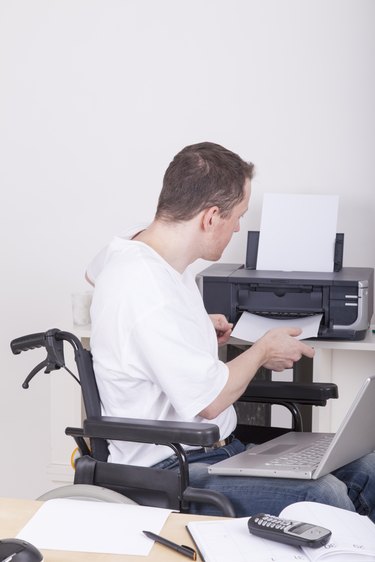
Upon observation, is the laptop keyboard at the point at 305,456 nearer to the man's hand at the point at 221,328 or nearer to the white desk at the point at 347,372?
the man's hand at the point at 221,328

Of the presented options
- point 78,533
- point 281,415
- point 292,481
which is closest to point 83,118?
point 281,415

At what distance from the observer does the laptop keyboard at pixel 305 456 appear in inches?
74.1

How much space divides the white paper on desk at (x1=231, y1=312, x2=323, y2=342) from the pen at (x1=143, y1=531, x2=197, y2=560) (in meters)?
1.55

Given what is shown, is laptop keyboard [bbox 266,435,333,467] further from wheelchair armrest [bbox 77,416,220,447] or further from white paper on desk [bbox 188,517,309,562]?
white paper on desk [bbox 188,517,309,562]

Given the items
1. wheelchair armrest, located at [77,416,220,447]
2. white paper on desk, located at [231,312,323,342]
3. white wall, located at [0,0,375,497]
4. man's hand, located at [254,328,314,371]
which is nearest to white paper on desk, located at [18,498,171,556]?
wheelchair armrest, located at [77,416,220,447]

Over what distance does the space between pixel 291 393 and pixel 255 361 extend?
33 cm

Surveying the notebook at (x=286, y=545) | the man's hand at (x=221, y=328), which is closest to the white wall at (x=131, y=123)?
the man's hand at (x=221, y=328)

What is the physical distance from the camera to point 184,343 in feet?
6.09

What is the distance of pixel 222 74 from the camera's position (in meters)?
3.35

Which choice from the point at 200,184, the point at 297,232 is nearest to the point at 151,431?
the point at 200,184

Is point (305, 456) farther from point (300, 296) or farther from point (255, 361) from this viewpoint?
point (300, 296)

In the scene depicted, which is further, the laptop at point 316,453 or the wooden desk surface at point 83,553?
the laptop at point 316,453

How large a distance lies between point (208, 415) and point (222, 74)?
1.77 meters

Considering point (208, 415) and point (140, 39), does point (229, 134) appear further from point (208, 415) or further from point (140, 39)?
point (208, 415)
